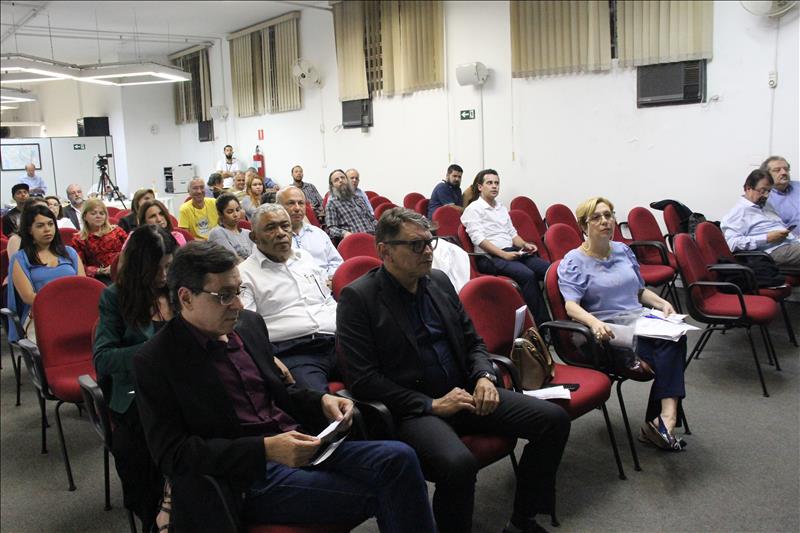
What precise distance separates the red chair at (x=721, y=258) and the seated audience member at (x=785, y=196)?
766mm

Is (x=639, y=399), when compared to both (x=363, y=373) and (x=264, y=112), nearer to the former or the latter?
(x=363, y=373)

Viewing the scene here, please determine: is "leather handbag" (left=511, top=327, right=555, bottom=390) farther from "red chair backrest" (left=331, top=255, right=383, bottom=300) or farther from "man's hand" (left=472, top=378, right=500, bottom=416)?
"red chair backrest" (left=331, top=255, right=383, bottom=300)

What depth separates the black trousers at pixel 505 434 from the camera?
2180 millimetres

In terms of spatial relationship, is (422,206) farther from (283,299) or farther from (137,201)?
(283,299)

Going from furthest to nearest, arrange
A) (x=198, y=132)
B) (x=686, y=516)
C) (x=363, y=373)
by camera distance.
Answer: (x=198, y=132), (x=686, y=516), (x=363, y=373)

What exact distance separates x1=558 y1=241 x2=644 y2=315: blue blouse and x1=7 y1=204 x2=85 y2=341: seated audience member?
3030mm

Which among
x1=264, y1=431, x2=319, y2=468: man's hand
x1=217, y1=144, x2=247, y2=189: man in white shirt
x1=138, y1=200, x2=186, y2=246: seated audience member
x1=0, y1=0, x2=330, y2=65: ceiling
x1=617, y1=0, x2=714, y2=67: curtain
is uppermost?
x1=0, y1=0, x2=330, y2=65: ceiling

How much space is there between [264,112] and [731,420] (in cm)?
1083

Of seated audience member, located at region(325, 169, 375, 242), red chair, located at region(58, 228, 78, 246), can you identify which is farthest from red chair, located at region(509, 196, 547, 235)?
red chair, located at region(58, 228, 78, 246)

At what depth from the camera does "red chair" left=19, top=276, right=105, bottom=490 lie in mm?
3059

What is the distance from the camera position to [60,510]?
9.41 feet

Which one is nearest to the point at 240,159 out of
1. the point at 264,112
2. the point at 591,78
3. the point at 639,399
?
the point at 264,112

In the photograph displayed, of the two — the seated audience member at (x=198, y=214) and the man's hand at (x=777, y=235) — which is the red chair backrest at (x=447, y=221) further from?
the man's hand at (x=777, y=235)

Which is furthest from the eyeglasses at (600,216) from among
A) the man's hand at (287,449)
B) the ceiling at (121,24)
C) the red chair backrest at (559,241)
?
the ceiling at (121,24)
